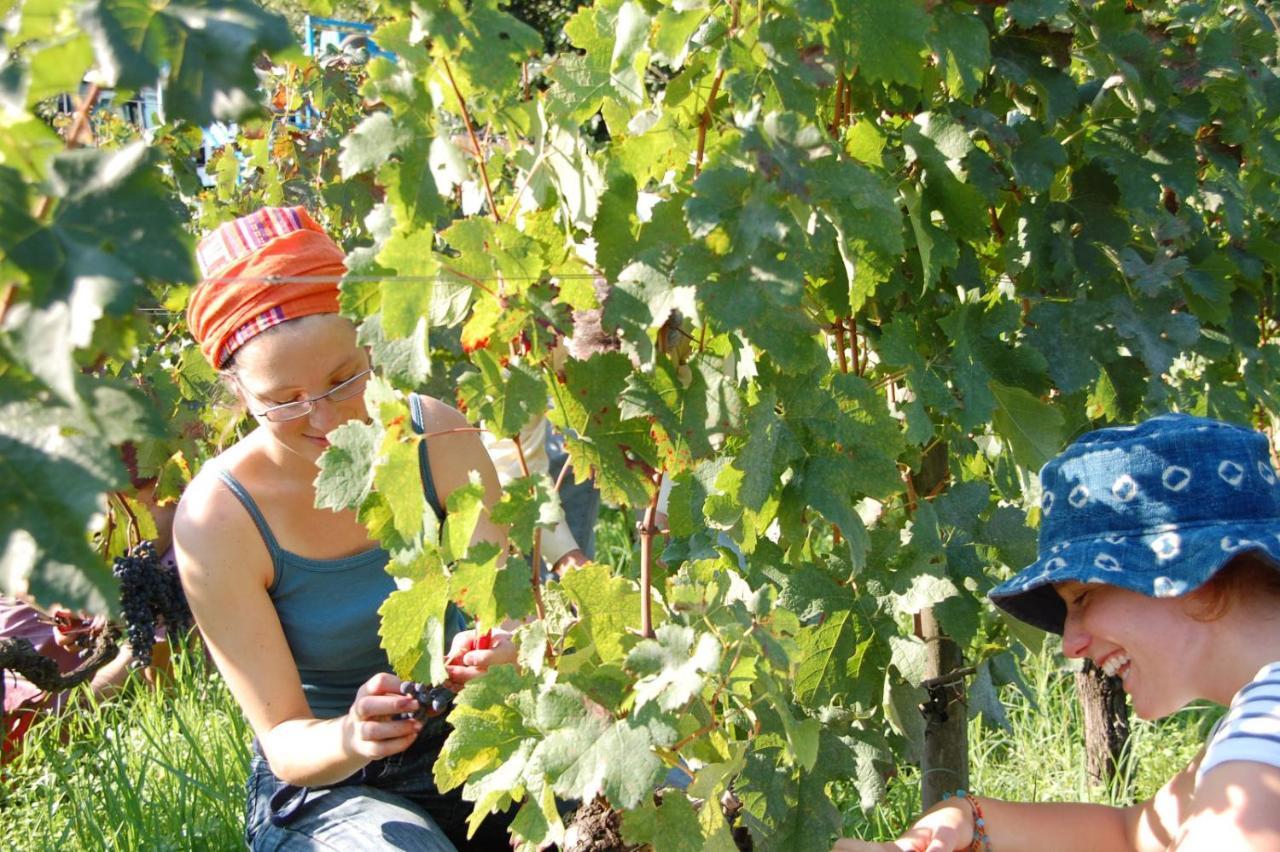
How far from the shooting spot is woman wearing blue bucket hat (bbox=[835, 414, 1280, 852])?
60.6 inches

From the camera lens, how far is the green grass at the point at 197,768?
2.90 meters

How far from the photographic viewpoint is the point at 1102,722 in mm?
3217

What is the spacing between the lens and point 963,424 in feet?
5.75

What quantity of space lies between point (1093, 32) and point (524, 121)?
0.96 metres

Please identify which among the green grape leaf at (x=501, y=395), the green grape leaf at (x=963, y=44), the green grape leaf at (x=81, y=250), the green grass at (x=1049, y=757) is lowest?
the green grass at (x=1049, y=757)

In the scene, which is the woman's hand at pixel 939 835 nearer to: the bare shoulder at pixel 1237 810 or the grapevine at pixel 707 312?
the grapevine at pixel 707 312

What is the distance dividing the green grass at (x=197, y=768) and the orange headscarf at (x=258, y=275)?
123 centimetres

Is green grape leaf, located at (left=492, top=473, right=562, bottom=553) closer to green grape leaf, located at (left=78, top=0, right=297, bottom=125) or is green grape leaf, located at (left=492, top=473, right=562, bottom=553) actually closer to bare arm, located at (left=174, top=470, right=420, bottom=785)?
green grape leaf, located at (left=78, top=0, right=297, bottom=125)

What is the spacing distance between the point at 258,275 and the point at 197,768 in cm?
150

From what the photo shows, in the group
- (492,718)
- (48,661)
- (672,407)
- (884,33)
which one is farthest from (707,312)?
(48,661)

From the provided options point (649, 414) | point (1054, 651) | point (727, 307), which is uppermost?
point (727, 307)

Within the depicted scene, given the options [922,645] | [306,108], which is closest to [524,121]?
[922,645]

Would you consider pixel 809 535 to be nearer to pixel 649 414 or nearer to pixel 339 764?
pixel 649 414

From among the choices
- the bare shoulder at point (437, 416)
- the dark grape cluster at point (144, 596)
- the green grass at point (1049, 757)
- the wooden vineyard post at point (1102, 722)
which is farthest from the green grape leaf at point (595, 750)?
the wooden vineyard post at point (1102, 722)
